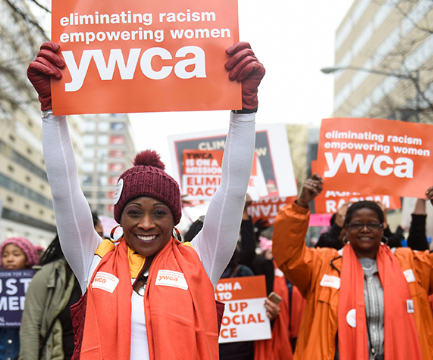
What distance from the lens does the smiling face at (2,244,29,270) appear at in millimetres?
4527

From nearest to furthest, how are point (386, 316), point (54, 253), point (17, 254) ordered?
point (386, 316) → point (54, 253) → point (17, 254)

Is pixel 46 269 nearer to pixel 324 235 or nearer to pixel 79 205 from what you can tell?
pixel 79 205

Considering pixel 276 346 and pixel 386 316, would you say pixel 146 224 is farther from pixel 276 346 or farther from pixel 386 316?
pixel 276 346

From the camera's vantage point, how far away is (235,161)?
2.15m

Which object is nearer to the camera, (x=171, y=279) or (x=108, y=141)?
(x=171, y=279)

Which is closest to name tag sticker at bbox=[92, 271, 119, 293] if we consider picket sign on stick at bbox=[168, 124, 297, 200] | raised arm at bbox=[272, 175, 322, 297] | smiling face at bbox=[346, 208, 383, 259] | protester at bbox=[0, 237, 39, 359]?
raised arm at bbox=[272, 175, 322, 297]

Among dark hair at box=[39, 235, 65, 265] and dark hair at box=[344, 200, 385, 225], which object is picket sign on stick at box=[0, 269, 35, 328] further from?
dark hair at box=[344, 200, 385, 225]

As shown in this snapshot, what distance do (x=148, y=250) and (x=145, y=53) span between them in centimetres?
91

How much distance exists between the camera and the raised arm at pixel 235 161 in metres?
2.15

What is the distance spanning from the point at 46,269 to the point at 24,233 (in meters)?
46.8

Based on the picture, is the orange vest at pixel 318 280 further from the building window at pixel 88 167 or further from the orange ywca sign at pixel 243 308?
the building window at pixel 88 167

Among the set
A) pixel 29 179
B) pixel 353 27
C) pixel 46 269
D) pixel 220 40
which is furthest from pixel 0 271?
pixel 29 179

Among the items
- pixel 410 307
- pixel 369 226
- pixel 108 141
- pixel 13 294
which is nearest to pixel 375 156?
pixel 369 226

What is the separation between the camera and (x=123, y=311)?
6.66 ft
